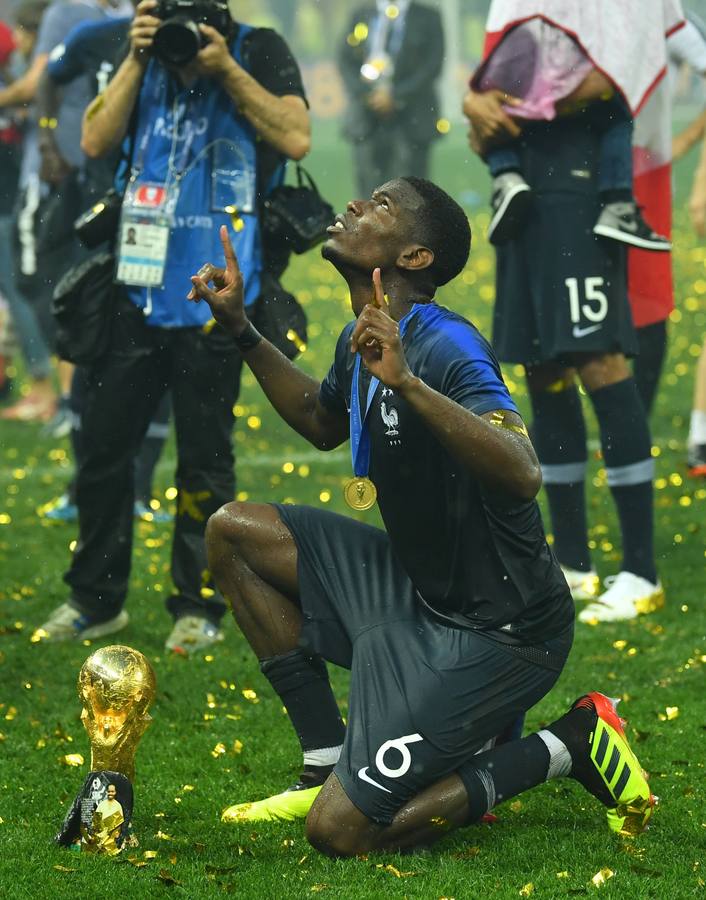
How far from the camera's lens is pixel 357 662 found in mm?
3865

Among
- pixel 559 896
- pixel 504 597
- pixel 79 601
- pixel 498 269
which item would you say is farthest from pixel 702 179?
pixel 559 896

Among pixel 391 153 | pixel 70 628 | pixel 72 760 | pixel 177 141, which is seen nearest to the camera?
pixel 72 760

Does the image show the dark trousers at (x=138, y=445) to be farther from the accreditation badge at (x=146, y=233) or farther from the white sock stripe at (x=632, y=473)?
the white sock stripe at (x=632, y=473)

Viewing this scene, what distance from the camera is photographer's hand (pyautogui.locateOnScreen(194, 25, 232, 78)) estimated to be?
5.11 metres

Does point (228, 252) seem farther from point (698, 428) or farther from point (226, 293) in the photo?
point (698, 428)

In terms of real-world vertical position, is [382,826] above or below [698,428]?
above

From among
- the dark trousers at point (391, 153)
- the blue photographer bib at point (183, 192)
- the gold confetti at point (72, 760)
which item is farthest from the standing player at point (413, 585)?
the dark trousers at point (391, 153)

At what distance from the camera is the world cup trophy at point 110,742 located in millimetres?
3688

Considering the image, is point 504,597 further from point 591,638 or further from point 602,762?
point 591,638

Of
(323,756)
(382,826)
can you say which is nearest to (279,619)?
(323,756)

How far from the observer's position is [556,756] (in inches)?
152

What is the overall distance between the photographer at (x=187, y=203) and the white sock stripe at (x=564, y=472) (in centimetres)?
130

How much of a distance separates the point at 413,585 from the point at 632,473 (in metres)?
2.11

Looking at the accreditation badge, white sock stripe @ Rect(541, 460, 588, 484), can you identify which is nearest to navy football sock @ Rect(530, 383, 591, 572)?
white sock stripe @ Rect(541, 460, 588, 484)
